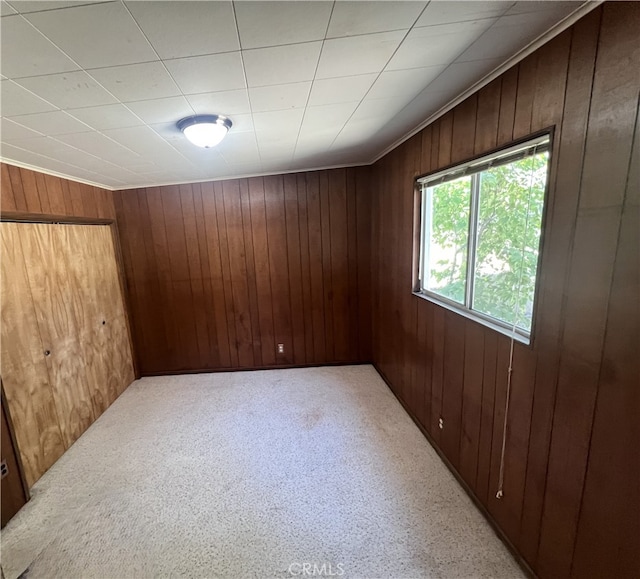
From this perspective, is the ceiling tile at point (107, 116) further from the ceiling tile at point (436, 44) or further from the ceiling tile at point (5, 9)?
the ceiling tile at point (436, 44)

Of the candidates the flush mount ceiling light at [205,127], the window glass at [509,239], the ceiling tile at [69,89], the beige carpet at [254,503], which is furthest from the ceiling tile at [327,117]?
the beige carpet at [254,503]

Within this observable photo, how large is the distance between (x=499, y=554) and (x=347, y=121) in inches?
99.9

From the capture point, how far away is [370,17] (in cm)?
93

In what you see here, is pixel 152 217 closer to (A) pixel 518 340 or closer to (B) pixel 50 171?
(B) pixel 50 171

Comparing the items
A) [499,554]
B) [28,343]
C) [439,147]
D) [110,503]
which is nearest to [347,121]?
[439,147]

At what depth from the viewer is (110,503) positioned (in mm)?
1843

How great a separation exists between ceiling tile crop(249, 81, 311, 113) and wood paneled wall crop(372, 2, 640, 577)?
889 mm

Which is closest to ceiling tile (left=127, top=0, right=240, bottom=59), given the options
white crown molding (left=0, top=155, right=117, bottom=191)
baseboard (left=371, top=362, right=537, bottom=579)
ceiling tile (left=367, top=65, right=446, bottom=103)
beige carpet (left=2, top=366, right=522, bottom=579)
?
ceiling tile (left=367, top=65, right=446, bottom=103)

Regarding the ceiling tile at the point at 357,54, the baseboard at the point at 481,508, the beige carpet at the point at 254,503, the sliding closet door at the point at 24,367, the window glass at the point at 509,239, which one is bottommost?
the beige carpet at the point at 254,503

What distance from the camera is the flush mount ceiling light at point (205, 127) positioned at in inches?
62.4

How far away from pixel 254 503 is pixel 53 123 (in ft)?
7.82

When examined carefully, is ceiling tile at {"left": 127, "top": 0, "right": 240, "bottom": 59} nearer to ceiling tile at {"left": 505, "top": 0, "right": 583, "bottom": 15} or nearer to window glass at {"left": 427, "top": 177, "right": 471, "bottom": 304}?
ceiling tile at {"left": 505, "top": 0, "right": 583, "bottom": 15}

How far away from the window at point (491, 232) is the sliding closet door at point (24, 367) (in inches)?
114

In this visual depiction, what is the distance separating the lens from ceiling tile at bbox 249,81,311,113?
1344 millimetres
